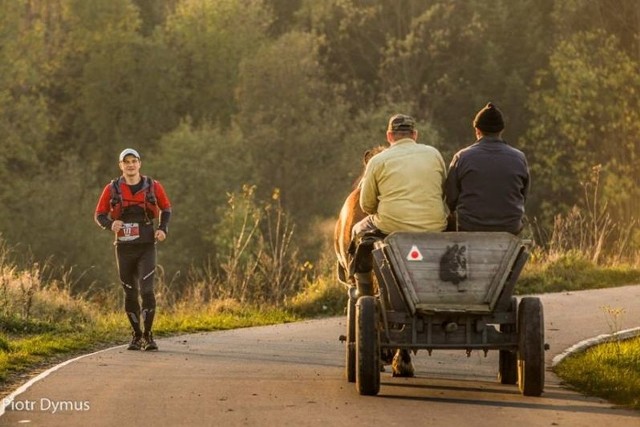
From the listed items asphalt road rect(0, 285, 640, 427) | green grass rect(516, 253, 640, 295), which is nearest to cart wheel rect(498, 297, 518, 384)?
asphalt road rect(0, 285, 640, 427)

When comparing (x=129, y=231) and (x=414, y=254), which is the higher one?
(x=129, y=231)

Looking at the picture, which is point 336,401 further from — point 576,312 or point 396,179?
point 576,312

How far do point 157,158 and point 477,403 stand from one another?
190ft

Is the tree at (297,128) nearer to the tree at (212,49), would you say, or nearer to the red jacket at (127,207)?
the tree at (212,49)

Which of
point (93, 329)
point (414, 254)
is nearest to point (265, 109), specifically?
point (93, 329)

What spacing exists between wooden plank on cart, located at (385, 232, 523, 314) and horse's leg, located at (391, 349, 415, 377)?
1634 mm

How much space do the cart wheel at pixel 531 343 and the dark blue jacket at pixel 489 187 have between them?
0.79 m

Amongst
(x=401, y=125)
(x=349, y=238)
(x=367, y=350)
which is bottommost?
(x=367, y=350)

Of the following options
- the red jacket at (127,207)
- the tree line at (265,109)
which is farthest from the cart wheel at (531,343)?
the tree line at (265,109)

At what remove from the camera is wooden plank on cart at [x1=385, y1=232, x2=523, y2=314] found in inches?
468

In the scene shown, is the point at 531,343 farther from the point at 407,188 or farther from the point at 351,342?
the point at 407,188

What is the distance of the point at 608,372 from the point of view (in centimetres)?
→ 1330

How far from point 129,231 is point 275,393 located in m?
4.28

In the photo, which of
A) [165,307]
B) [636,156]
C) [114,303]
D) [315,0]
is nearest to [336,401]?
[165,307]
